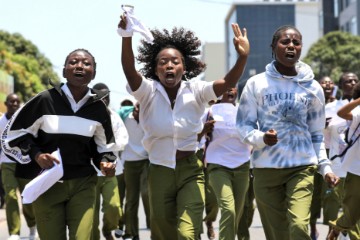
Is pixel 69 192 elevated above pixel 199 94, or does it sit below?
below

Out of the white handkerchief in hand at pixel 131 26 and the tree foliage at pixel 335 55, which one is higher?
the white handkerchief in hand at pixel 131 26

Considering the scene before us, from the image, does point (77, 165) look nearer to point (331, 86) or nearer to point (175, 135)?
point (175, 135)

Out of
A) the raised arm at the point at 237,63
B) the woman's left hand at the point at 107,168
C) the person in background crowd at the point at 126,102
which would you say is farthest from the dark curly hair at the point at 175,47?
the person in background crowd at the point at 126,102

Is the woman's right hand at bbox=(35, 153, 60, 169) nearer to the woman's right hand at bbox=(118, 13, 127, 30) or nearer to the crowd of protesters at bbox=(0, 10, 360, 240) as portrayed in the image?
the crowd of protesters at bbox=(0, 10, 360, 240)

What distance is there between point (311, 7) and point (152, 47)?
14781 cm

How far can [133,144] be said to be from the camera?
1329 centimetres

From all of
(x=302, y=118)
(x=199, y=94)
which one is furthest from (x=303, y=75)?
(x=199, y=94)

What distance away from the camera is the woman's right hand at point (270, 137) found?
7.24m

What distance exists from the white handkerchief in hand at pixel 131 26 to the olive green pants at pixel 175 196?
1107 mm

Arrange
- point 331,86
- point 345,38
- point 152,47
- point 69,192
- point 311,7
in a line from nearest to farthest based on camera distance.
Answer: point 69,192
point 152,47
point 331,86
point 345,38
point 311,7

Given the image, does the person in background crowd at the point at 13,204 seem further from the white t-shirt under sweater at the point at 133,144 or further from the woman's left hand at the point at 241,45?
the woman's left hand at the point at 241,45

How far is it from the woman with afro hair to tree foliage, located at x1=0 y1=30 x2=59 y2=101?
37.3m

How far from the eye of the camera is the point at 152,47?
827cm

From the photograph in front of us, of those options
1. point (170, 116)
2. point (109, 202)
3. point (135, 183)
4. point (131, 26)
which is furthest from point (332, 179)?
point (135, 183)
